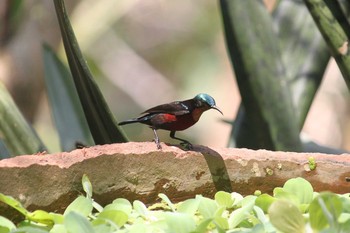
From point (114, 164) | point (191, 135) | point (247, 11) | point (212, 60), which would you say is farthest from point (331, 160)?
point (212, 60)

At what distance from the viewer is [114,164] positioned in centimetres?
90

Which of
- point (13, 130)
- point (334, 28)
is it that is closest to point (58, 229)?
point (13, 130)

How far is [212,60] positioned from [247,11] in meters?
3.23

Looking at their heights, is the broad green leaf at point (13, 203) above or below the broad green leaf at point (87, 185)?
above

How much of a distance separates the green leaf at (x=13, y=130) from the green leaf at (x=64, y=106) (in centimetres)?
13

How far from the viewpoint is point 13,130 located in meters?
1.25

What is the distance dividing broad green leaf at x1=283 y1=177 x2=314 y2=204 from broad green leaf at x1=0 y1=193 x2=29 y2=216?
276mm

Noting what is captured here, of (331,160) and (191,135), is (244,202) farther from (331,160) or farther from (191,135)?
(191,135)

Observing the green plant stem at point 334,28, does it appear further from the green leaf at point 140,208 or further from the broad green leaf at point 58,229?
the broad green leaf at point 58,229

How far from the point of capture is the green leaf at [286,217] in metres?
0.69

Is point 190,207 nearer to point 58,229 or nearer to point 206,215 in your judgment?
point 206,215

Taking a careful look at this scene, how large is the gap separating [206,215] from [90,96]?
12.5 inches

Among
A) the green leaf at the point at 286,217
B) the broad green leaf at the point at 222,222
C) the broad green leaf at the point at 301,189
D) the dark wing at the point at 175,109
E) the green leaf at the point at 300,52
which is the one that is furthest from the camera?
the green leaf at the point at 300,52

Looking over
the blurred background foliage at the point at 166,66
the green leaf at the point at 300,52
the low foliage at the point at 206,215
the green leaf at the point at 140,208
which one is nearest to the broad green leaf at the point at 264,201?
the low foliage at the point at 206,215
